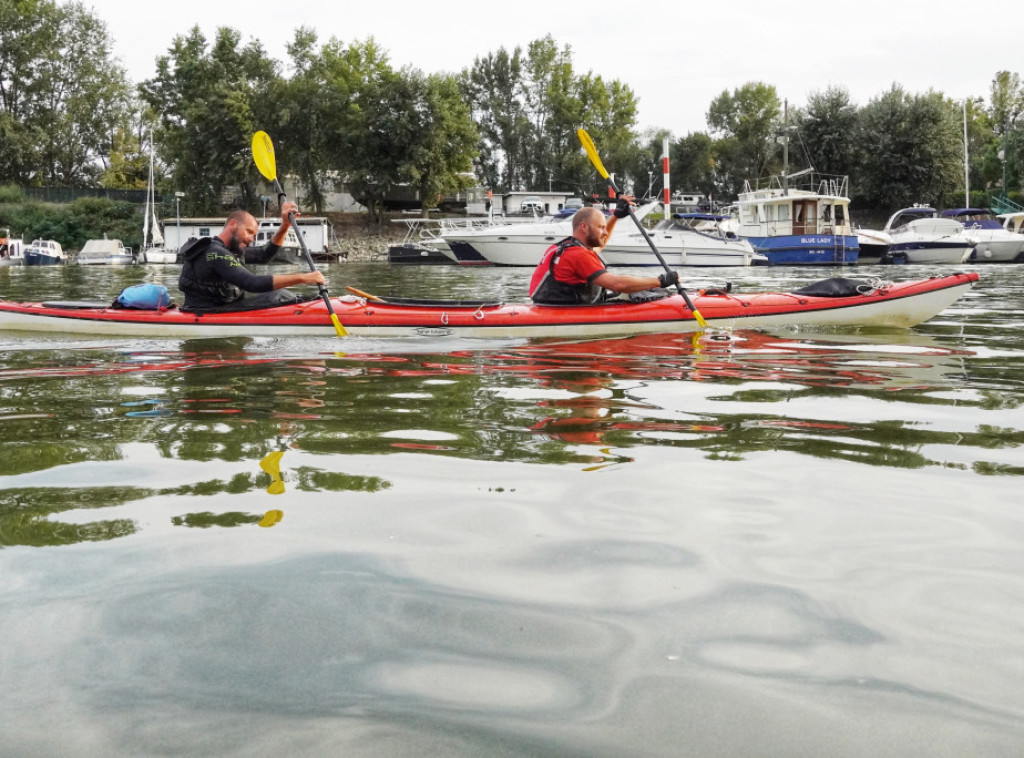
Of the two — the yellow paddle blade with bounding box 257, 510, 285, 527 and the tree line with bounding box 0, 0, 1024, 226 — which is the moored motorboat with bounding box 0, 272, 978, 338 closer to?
the yellow paddle blade with bounding box 257, 510, 285, 527

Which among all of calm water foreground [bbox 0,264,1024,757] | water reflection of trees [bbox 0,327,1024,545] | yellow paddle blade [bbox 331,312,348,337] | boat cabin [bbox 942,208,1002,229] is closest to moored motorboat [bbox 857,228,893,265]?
boat cabin [bbox 942,208,1002,229]

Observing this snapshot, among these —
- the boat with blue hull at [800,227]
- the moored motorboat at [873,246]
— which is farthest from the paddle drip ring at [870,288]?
the moored motorboat at [873,246]

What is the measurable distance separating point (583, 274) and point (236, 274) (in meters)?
3.42

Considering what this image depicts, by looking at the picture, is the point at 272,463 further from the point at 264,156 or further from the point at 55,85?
the point at 55,85

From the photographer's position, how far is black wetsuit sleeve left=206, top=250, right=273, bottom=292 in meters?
9.00

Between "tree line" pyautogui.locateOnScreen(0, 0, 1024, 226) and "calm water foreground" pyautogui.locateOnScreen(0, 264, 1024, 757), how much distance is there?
4368 centimetres

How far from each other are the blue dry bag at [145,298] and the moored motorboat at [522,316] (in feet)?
0.32

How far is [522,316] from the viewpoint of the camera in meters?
8.91

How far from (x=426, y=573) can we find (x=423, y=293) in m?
15.5

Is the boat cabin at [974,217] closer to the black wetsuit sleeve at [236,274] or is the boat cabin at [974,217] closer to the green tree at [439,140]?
the green tree at [439,140]

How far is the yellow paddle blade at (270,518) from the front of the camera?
3205 mm

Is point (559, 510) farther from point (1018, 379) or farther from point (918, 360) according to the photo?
point (918, 360)

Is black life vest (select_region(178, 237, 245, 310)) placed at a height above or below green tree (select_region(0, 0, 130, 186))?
below

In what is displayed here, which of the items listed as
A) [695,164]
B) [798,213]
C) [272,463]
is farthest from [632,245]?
[695,164]
